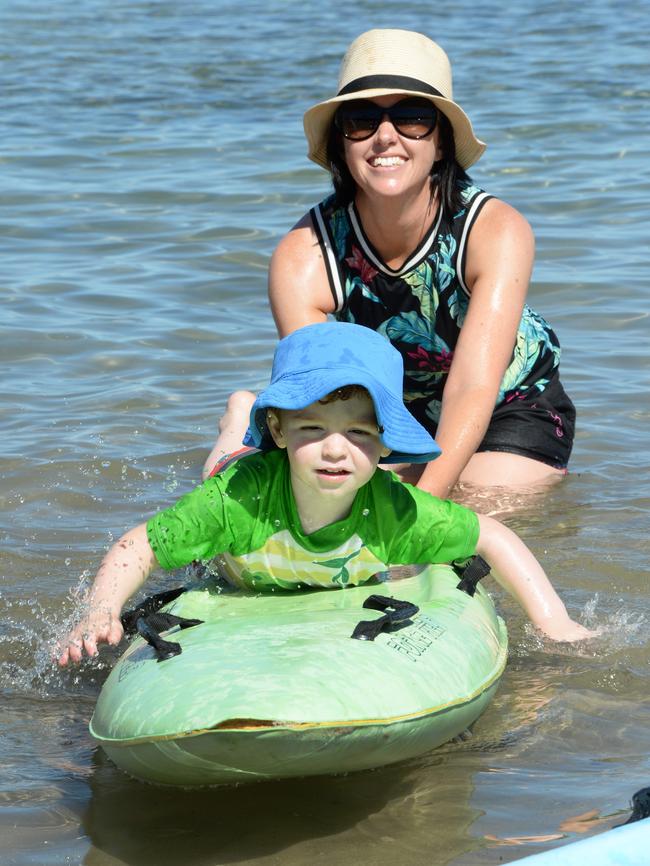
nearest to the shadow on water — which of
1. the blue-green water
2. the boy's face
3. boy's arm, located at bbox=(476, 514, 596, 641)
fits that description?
the blue-green water

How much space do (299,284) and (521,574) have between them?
5.05ft

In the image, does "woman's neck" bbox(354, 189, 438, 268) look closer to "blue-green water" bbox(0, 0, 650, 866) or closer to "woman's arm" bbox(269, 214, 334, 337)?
"woman's arm" bbox(269, 214, 334, 337)

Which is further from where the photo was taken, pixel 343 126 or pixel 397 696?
pixel 343 126

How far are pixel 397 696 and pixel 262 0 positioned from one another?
1905 cm

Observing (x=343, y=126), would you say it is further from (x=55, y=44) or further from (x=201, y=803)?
(x=55, y=44)

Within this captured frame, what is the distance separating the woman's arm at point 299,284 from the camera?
4.62m

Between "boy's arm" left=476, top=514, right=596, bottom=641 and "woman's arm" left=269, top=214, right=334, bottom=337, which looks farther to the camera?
"woman's arm" left=269, top=214, right=334, bottom=337

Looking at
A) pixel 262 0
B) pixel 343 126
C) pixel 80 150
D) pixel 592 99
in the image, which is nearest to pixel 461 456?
pixel 343 126

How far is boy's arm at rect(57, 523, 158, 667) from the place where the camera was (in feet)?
10.6

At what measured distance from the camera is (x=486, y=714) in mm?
3451

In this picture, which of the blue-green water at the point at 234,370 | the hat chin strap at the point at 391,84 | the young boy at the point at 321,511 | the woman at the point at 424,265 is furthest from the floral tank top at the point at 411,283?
the young boy at the point at 321,511

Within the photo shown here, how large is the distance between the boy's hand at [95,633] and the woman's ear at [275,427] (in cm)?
56

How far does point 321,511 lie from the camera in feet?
11.1

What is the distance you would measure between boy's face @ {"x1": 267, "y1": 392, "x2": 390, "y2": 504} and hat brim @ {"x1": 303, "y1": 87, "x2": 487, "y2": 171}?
141 centimetres
